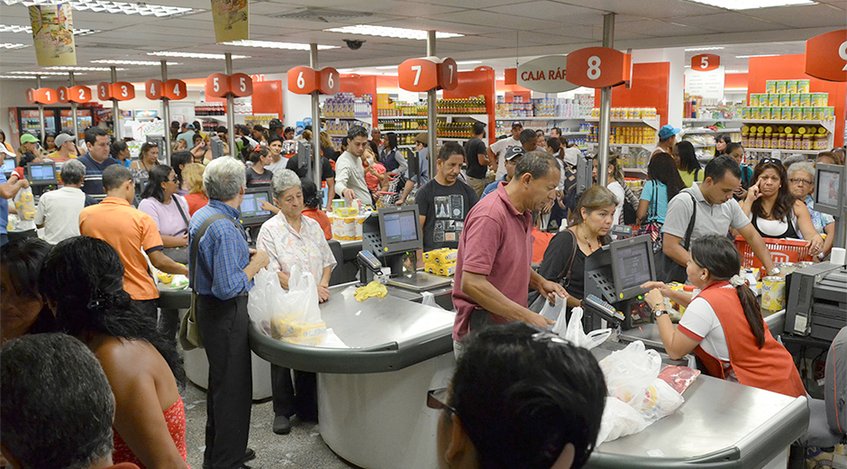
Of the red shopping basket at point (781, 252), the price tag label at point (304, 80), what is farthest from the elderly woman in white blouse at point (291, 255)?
the price tag label at point (304, 80)

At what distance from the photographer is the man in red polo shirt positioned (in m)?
3.01

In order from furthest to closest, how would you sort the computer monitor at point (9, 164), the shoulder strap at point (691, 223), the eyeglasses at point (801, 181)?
the computer monitor at point (9, 164)
the eyeglasses at point (801, 181)
the shoulder strap at point (691, 223)

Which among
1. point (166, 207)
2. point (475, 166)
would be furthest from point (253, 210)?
point (475, 166)

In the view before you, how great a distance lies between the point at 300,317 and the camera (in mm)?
3518

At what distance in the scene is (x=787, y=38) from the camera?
746 cm

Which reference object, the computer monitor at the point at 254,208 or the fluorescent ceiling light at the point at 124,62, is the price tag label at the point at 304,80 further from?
the fluorescent ceiling light at the point at 124,62

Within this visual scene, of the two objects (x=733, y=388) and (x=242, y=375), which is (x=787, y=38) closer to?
(x=733, y=388)

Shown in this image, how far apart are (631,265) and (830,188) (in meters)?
1.80

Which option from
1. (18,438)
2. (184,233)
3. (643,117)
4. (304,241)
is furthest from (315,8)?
(643,117)

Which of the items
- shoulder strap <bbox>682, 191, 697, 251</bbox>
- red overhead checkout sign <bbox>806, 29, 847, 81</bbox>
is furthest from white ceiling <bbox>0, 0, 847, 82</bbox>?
shoulder strap <bbox>682, 191, 697, 251</bbox>

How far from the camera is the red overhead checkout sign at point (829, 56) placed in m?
5.07

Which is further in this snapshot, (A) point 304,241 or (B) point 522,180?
(A) point 304,241

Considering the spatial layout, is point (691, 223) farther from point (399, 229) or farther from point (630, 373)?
point (630, 373)

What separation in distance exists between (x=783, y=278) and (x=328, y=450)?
2.83 m
